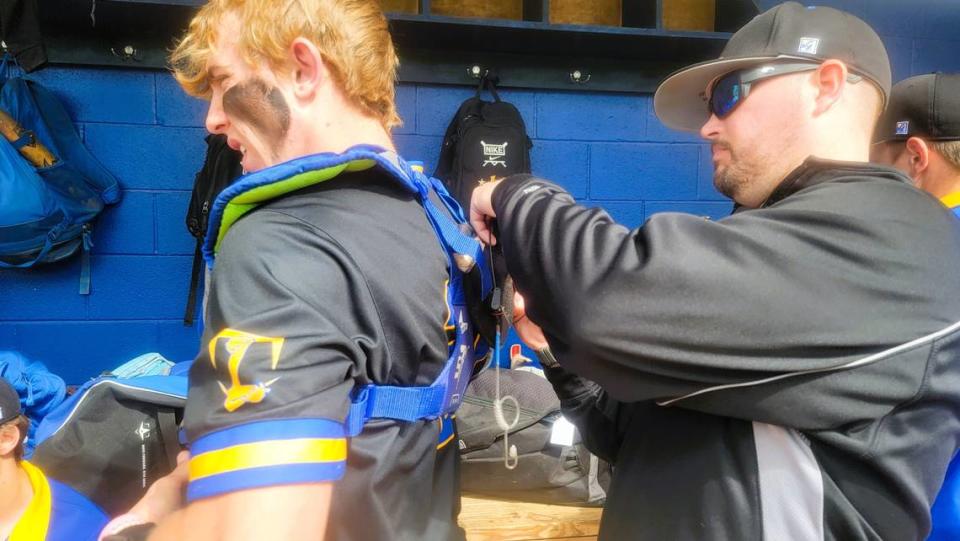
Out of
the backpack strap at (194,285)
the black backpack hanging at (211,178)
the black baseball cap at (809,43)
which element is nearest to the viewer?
the black baseball cap at (809,43)

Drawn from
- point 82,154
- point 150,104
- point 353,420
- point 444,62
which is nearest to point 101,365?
point 82,154

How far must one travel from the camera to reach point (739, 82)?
0.97 m

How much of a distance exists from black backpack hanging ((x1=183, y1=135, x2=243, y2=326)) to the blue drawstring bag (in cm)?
32

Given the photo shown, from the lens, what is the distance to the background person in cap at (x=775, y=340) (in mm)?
650

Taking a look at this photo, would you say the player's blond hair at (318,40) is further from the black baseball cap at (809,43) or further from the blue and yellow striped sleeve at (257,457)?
the black baseball cap at (809,43)

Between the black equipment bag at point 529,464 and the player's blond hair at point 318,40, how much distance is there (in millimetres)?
1021

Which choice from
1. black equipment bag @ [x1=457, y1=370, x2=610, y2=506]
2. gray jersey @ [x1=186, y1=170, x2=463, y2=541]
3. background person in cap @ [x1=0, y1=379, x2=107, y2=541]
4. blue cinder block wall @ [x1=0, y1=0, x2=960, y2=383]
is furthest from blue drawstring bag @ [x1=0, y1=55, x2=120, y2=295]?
gray jersey @ [x1=186, y1=170, x2=463, y2=541]

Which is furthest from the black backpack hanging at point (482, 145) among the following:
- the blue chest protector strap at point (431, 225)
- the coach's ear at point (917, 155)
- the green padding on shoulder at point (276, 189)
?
the green padding on shoulder at point (276, 189)

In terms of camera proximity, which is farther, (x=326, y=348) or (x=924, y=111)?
(x=924, y=111)

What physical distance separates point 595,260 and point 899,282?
34 centimetres

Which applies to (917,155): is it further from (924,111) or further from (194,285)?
(194,285)

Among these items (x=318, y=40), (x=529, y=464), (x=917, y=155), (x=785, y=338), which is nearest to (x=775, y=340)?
(x=785, y=338)

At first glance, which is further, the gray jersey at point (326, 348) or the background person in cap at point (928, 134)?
the background person in cap at point (928, 134)

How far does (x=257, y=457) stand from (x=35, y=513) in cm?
130
